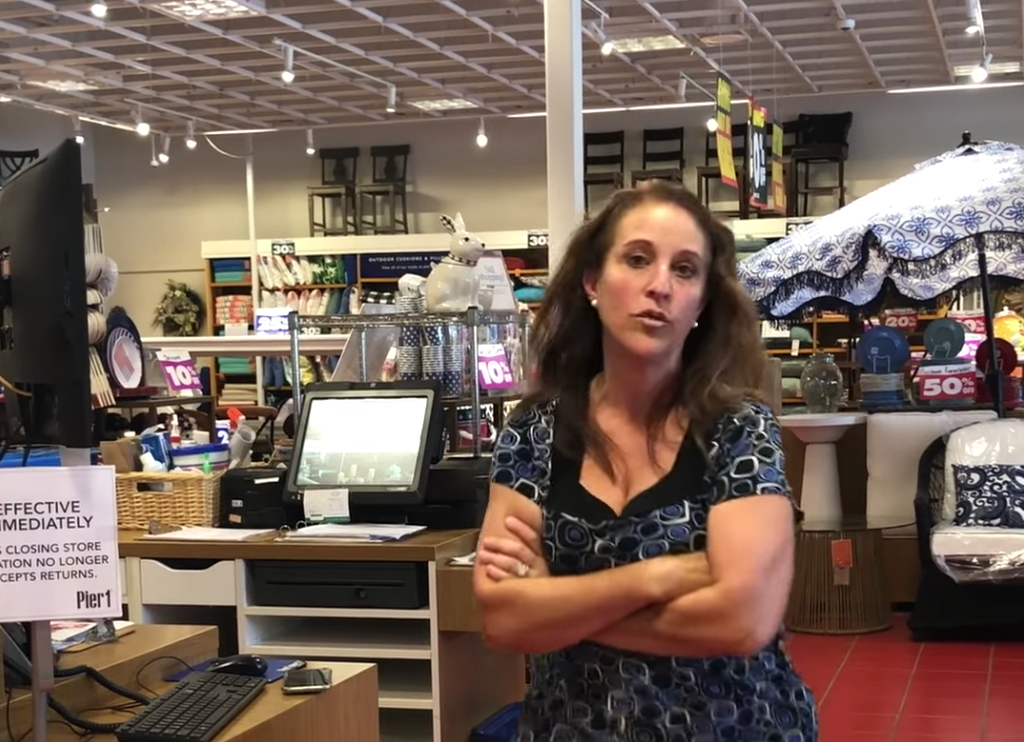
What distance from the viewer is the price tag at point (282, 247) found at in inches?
554

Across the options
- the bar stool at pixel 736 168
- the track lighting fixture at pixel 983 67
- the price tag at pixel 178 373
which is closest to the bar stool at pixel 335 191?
the bar stool at pixel 736 168

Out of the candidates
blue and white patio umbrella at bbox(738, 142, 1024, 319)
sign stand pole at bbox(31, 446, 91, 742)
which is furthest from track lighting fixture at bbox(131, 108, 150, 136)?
sign stand pole at bbox(31, 446, 91, 742)

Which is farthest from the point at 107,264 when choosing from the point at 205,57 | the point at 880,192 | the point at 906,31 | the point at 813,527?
the point at 906,31

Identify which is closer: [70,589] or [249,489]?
[70,589]

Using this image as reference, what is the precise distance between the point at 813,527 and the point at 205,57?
22.6 ft

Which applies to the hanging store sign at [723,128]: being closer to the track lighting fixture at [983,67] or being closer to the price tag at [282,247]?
the track lighting fixture at [983,67]

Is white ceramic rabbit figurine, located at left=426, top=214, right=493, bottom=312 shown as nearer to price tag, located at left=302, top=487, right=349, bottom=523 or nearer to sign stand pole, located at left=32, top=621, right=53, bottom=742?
price tag, located at left=302, top=487, right=349, bottom=523

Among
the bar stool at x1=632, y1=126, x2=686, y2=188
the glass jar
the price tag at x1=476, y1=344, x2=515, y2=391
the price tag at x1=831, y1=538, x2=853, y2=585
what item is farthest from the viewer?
the bar stool at x1=632, y1=126, x2=686, y2=188

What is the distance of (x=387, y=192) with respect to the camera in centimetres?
1432

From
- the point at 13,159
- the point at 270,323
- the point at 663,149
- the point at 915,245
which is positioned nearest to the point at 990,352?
the point at 915,245

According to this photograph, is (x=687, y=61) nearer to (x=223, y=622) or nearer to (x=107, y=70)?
(x=107, y=70)

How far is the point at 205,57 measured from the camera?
423 inches

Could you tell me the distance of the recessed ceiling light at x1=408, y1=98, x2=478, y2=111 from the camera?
1310 cm

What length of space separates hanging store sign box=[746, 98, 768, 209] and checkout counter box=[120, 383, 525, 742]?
5411 mm
